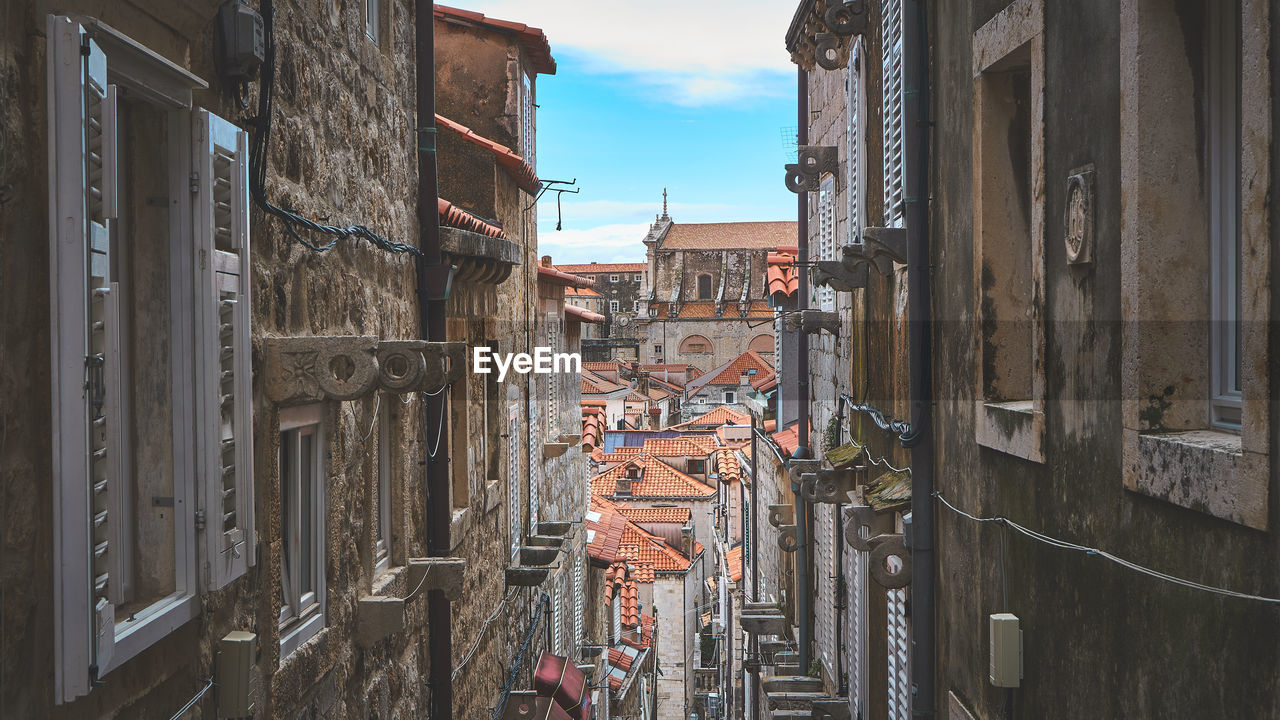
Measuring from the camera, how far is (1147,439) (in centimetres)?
362

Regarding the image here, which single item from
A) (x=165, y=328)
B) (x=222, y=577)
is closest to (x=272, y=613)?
(x=222, y=577)

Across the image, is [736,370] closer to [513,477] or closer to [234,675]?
[513,477]

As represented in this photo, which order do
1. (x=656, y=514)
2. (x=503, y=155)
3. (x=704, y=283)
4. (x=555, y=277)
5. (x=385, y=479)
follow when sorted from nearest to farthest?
1. (x=385, y=479)
2. (x=503, y=155)
3. (x=555, y=277)
4. (x=656, y=514)
5. (x=704, y=283)

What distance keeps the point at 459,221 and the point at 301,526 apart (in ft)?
12.7

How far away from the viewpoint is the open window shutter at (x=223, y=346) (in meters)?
4.12

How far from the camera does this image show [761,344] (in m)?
78.1

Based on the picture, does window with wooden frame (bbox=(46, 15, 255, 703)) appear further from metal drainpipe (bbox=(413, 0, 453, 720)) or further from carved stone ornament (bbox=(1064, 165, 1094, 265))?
metal drainpipe (bbox=(413, 0, 453, 720))

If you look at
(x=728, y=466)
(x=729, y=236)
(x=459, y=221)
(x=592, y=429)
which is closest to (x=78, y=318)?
(x=459, y=221)

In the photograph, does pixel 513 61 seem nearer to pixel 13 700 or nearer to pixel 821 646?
pixel 821 646

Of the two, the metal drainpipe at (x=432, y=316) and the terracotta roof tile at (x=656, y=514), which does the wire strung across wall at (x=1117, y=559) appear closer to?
the metal drainpipe at (x=432, y=316)

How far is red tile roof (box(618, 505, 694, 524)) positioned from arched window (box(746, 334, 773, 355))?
37538 millimetres

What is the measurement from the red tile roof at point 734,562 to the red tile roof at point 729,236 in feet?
151

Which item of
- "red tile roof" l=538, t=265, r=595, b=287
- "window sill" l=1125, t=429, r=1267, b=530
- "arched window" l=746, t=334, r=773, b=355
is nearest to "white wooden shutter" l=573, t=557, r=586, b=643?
"red tile roof" l=538, t=265, r=595, b=287

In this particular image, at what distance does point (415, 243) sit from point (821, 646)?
26.4 feet
